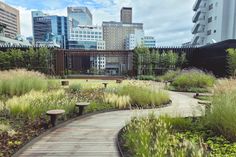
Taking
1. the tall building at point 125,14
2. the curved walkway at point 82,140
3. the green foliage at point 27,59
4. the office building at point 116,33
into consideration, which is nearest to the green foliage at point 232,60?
the curved walkway at point 82,140

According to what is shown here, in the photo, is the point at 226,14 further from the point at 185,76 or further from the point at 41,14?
the point at 41,14

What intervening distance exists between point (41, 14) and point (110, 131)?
76.3m

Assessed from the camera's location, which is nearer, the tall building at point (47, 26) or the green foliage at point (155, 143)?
the green foliage at point (155, 143)

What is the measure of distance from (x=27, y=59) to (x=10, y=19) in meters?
46.0

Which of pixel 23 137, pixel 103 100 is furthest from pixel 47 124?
pixel 103 100

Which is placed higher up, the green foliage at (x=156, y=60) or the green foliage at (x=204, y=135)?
the green foliage at (x=156, y=60)

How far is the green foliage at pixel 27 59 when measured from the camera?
63.9 feet

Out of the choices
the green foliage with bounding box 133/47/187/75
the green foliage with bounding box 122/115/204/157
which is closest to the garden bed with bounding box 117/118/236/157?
the green foliage with bounding box 122/115/204/157

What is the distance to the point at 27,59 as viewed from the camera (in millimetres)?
19938

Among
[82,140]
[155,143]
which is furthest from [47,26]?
[155,143]

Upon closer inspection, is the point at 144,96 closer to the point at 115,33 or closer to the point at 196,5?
the point at 196,5

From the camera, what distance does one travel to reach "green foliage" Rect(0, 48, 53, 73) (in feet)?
63.9

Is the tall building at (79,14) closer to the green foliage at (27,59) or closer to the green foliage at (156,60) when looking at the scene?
the green foliage at (27,59)

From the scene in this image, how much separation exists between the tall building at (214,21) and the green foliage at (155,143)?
26960 mm
